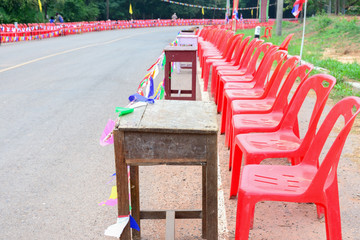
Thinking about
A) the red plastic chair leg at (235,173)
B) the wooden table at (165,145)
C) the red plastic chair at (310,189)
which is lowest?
the red plastic chair leg at (235,173)

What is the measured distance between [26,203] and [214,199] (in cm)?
195

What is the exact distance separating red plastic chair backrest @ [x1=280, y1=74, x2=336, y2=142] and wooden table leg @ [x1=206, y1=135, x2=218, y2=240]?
974 mm

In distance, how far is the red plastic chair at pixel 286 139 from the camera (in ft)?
10.4

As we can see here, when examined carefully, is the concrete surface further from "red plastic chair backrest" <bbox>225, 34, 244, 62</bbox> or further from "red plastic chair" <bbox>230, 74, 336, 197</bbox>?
"red plastic chair backrest" <bbox>225, 34, 244, 62</bbox>

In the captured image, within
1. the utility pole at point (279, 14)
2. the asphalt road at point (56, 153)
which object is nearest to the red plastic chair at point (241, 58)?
the asphalt road at point (56, 153)

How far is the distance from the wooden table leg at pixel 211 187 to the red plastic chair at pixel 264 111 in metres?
1.38

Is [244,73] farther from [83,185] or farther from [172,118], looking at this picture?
[172,118]

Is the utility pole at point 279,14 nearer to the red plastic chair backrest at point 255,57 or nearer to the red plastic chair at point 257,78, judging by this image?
the red plastic chair backrest at point 255,57

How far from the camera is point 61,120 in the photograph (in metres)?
6.48

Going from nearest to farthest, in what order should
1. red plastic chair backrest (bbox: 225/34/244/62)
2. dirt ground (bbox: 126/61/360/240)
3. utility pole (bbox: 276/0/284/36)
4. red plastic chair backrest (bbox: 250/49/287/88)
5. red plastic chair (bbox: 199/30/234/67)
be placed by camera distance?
1. dirt ground (bbox: 126/61/360/240)
2. red plastic chair backrest (bbox: 250/49/287/88)
3. red plastic chair backrest (bbox: 225/34/244/62)
4. red plastic chair (bbox: 199/30/234/67)
5. utility pole (bbox: 276/0/284/36)

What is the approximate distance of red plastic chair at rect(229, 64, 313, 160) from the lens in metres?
3.87

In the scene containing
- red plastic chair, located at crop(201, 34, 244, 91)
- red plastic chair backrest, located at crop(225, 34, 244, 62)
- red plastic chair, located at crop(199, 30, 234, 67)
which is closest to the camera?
red plastic chair backrest, located at crop(225, 34, 244, 62)

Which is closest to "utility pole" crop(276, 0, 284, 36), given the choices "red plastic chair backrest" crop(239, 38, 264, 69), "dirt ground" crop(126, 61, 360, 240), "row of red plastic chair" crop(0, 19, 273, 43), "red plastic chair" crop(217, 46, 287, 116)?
"row of red plastic chair" crop(0, 19, 273, 43)

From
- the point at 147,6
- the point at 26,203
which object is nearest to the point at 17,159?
the point at 26,203
